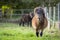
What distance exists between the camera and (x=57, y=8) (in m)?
3.73

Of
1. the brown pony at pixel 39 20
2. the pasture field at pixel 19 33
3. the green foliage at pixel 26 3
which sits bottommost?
the pasture field at pixel 19 33

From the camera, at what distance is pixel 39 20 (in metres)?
3.76

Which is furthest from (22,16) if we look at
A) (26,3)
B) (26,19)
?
(26,3)

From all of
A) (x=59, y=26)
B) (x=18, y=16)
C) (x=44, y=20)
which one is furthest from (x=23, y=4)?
(x=59, y=26)

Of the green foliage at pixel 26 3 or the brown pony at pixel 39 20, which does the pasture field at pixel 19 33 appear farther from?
the green foliage at pixel 26 3

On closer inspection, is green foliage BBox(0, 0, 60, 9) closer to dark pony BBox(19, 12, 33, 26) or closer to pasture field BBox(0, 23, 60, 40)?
dark pony BBox(19, 12, 33, 26)

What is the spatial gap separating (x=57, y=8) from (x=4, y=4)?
106cm

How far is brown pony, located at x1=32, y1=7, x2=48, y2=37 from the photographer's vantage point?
371cm

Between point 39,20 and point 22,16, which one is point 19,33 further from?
point 39,20

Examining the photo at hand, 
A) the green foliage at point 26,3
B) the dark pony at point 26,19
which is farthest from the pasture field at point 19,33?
the green foliage at point 26,3

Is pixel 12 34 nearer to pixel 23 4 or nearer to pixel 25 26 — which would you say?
pixel 25 26

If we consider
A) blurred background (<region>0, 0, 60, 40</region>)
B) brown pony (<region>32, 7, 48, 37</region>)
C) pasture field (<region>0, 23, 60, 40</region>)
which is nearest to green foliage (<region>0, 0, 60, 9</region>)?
blurred background (<region>0, 0, 60, 40</region>)

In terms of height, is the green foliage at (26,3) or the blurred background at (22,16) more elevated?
the green foliage at (26,3)

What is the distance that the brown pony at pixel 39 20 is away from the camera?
3.71 m
